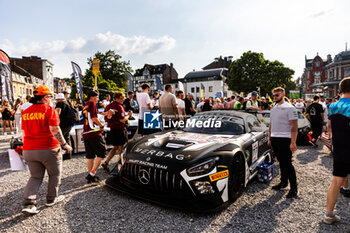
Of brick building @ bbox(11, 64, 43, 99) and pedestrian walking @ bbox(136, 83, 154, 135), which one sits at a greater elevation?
brick building @ bbox(11, 64, 43, 99)

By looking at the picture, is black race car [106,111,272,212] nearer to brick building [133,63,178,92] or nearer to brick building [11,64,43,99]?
brick building [11,64,43,99]

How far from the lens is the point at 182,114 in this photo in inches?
280

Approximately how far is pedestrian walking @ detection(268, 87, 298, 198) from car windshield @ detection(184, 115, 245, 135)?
64 cm

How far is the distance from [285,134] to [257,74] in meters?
38.7

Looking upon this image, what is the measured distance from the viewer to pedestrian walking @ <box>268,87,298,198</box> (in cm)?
368

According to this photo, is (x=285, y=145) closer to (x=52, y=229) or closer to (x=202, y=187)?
(x=202, y=187)

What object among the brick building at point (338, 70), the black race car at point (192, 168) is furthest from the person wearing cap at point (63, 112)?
the brick building at point (338, 70)

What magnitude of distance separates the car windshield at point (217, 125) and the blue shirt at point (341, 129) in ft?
5.29

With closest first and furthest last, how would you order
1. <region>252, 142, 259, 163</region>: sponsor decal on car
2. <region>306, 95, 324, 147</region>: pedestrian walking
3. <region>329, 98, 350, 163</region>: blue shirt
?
1. <region>329, 98, 350, 163</region>: blue shirt
2. <region>252, 142, 259, 163</region>: sponsor decal on car
3. <region>306, 95, 324, 147</region>: pedestrian walking

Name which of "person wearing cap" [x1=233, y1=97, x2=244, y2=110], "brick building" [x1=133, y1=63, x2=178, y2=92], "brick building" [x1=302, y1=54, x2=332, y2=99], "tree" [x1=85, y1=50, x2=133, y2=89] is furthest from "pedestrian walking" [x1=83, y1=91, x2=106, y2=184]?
"brick building" [x1=302, y1=54, x2=332, y2=99]

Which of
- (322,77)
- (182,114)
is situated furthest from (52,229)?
(322,77)

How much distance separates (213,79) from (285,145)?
182 feet

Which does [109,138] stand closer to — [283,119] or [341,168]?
[283,119]

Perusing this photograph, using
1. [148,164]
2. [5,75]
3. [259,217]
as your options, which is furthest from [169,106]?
[5,75]
